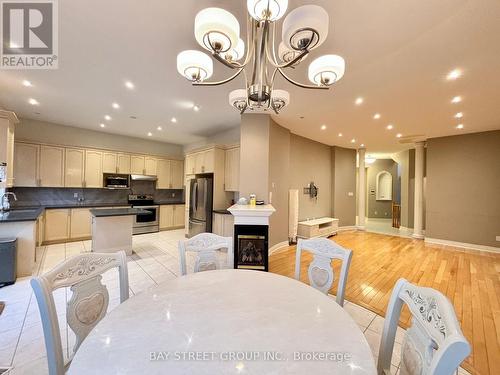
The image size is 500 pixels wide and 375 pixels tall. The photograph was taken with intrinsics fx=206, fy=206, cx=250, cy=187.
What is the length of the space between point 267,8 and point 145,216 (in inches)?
239

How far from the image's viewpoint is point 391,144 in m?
6.42

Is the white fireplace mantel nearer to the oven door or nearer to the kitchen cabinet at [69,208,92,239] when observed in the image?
the oven door

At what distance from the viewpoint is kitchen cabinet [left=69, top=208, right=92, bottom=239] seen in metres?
4.90

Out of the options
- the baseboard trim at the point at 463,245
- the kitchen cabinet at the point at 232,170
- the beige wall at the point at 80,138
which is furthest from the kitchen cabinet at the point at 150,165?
the baseboard trim at the point at 463,245

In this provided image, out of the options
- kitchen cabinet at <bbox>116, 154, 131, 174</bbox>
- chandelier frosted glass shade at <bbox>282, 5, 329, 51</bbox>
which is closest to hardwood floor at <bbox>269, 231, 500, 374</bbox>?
chandelier frosted glass shade at <bbox>282, 5, 329, 51</bbox>

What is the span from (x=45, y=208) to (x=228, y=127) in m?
4.51

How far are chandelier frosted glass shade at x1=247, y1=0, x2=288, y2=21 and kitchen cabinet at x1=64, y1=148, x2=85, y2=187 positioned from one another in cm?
590

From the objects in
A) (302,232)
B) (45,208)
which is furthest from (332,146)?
(45,208)

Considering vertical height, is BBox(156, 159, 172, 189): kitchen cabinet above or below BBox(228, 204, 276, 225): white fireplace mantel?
above

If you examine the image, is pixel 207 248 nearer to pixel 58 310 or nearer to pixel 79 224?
pixel 58 310

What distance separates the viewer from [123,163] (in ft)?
19.3

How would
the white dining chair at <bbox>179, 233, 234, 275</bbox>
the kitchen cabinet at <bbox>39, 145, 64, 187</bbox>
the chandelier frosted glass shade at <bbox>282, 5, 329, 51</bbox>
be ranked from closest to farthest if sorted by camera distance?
the chandelier frosted glass shade at <bbox>282, 5, 329, 51</bbox>
the white dining chair at <bbox>179, 233, 234, 275</bbox>
the kitchen cabinet at <bbox>39, 145, 64, 187</bbox>

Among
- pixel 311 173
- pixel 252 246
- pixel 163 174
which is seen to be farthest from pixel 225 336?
pixel 163 174

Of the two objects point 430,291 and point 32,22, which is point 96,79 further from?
point 430,291
